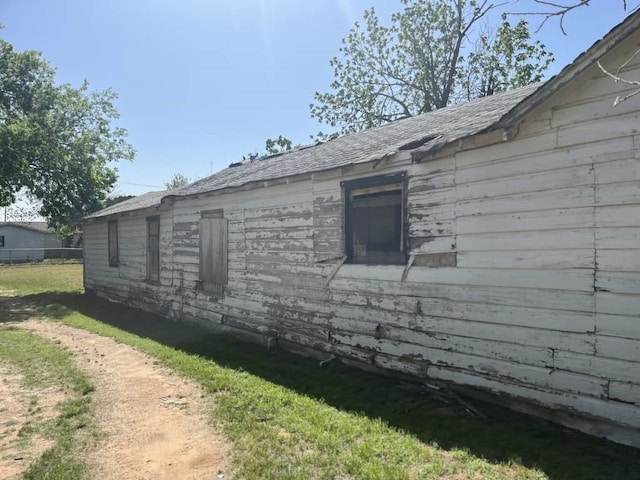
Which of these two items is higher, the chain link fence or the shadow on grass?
the chain link fence

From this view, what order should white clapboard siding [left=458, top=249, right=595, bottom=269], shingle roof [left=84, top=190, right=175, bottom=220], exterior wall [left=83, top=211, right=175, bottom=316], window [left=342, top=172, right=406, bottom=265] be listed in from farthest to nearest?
shingle roof [left=84, top=190, right=175, bottom=220] < exterior wall [left=83, top=211, right=175, bottom=316] < window [left=342, top=172, right=406, bottom=265] < white clapboard siding [left=458, top=249, right=595, bottom=269]

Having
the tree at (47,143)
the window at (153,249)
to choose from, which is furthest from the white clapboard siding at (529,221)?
the tree at (47,143)

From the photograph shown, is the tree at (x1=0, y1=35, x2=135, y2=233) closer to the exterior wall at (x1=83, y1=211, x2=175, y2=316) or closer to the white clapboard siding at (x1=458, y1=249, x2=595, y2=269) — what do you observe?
the exterior wall at (x1=83, y1=211, x2=175, y2=316)

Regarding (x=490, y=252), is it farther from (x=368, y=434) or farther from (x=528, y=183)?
(x=368, y=434)

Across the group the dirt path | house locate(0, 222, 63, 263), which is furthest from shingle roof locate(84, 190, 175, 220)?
house locate(0, 222, 63, 263)

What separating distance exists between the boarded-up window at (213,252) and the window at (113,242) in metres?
6.40

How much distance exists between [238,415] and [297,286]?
9.84ft

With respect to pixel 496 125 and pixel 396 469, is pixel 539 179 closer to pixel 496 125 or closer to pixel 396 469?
pixel 496 125

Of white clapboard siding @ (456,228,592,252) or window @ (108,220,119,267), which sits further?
window @ (108,220,119,267)

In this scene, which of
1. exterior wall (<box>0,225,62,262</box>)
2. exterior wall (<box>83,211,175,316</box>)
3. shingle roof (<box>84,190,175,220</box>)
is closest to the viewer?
exterior wall (<box>83,211,175,316</box>)

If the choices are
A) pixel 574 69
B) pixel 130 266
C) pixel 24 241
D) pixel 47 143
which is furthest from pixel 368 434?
pixel 24 241

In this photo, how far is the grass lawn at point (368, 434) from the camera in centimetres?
353

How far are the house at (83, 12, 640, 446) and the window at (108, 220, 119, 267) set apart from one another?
8.80m

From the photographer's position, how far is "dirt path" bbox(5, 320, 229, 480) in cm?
378
